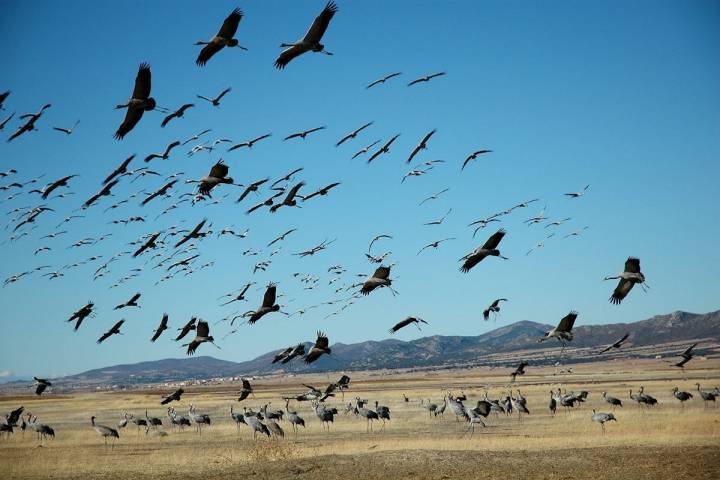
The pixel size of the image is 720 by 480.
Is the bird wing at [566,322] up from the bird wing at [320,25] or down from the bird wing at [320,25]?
down

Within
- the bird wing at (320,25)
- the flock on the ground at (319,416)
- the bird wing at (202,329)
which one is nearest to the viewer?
the bird wing at (320,25)

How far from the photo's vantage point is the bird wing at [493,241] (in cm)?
1884

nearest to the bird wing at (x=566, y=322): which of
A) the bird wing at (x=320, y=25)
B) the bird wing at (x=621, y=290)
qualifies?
the bird wing at (x=621, y=290)

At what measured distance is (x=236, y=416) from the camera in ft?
138

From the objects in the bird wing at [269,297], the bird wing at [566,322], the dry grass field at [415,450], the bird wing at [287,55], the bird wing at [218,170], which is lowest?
the dry grass field at [415,450]

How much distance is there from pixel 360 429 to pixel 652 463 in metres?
22.1

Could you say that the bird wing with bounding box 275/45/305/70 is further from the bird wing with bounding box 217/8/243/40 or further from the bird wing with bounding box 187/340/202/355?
the bird wing with bounding box 187/340/202/355

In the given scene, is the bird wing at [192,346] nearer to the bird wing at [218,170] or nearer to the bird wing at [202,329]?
the bird wing at [202,329]

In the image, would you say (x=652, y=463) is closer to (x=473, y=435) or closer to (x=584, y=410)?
(x=473, y=435)

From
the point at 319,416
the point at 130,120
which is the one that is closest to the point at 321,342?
the point at 130,120

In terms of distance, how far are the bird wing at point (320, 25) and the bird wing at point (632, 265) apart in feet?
31.8

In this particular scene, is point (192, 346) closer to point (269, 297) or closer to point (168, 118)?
point (269, 297)

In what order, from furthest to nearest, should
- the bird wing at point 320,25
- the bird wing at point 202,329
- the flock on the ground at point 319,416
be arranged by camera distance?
the flock on the ground at point 319,416 → the bird wing at point 202,329 → the bird wing at point 320,25

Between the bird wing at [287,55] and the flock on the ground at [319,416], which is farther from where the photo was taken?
the flock on the ground at [319,416]
